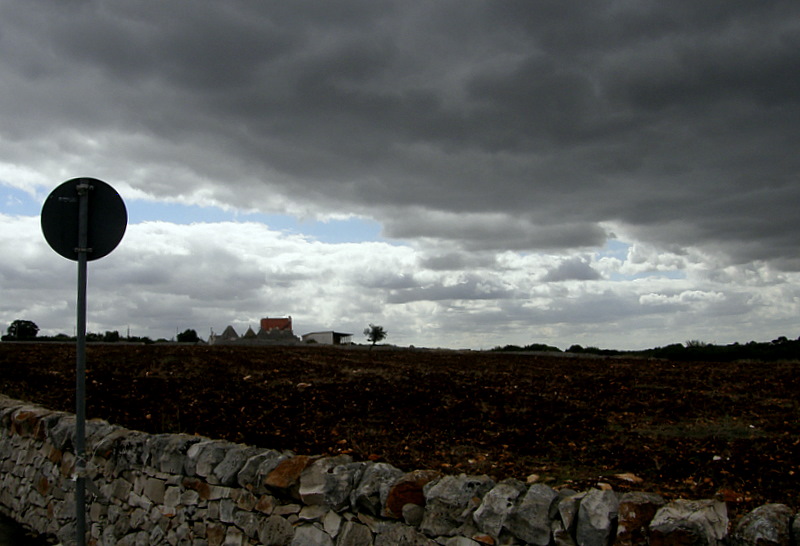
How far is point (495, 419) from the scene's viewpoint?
10.7 meters

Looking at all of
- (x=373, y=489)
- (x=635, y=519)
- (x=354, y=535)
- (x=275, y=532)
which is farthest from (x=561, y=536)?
(x=275, y=532)

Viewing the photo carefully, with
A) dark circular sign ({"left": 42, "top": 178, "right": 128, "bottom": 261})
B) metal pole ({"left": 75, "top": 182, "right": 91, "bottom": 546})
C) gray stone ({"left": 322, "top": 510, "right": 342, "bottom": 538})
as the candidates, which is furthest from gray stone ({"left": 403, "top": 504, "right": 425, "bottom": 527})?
dark circular sign ({"left": 42, "top": 178, "right": 128, "bottom": 261})

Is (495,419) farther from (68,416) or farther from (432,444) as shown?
(68,416)

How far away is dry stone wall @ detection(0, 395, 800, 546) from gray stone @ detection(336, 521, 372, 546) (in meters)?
0.01

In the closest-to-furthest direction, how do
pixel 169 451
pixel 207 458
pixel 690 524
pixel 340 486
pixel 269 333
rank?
pixel 690 524
pixel 340 486
pixel 207 458
pixel 169 451
pixel 269 333

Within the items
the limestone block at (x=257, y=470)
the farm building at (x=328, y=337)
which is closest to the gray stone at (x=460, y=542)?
the limestone block at (x=257, y=470)

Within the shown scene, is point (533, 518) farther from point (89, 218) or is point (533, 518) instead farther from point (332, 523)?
point (89, 218)

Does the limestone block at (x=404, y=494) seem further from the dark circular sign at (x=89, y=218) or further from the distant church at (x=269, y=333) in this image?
the distant church at (x=269, y=333)

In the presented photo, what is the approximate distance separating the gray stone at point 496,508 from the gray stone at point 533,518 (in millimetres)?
A: 36

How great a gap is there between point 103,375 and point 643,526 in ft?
42.6

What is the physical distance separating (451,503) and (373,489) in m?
0.72

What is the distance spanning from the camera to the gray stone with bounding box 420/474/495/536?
172 inches

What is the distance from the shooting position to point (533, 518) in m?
3.99

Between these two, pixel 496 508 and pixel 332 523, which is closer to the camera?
pixel 496 508
